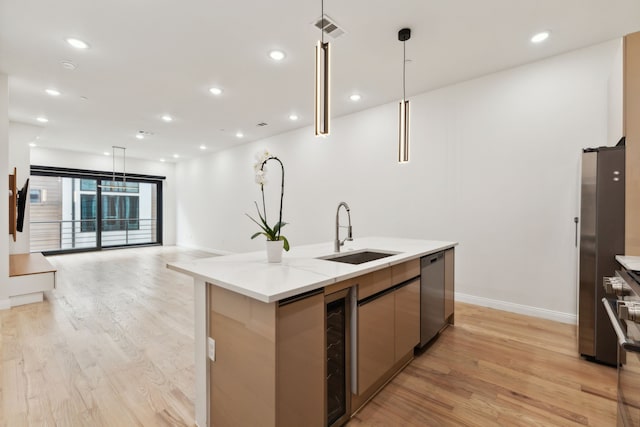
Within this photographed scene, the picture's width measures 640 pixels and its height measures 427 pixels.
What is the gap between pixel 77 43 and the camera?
284 centimetres

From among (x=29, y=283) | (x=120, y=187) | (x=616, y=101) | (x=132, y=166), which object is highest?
(x=132, y=166)

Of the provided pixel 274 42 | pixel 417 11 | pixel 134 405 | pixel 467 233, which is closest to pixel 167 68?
pixel 274 42

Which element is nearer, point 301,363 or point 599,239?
point 301,363

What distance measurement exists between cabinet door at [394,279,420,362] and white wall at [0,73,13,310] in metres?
4.64

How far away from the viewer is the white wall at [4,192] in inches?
136

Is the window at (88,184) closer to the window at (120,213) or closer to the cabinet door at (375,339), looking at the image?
the window at (120,213)

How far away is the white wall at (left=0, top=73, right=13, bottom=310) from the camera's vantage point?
11.3 ft

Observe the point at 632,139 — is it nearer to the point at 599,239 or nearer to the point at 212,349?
the point at 599,239

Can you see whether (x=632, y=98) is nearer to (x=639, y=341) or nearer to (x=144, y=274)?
(x=639, y=341)

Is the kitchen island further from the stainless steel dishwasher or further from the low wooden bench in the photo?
the low wooden bench

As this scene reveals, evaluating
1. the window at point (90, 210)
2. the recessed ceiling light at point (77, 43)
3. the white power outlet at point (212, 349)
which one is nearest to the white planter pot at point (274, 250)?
the white power outlet at point (212, 349)

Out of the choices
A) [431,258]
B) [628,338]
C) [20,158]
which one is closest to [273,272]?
[628,338]

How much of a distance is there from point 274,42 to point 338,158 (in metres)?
2.53

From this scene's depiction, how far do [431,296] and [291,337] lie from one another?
5.59ft
